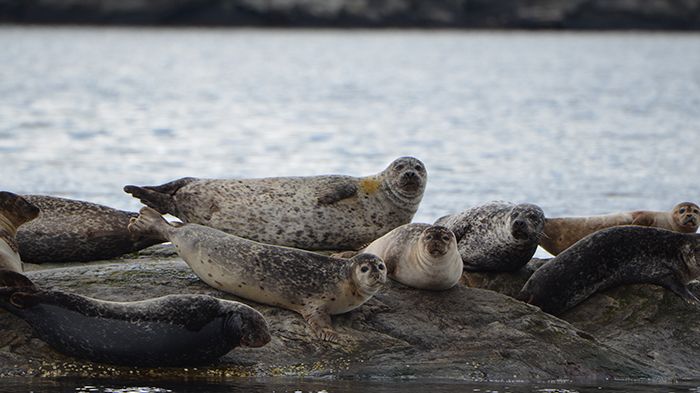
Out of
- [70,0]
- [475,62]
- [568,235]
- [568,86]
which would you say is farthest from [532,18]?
[568,235]

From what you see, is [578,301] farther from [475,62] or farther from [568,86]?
[475,62]

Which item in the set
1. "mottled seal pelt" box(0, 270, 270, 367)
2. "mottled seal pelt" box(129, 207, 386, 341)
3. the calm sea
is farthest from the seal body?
"mottled seal pelt" box(0, 270, 270, 367)

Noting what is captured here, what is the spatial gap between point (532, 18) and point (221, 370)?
88671 mm

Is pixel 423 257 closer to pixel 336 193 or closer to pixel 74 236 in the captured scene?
pixel 336 193

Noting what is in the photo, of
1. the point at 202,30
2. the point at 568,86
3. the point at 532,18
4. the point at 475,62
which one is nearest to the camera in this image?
the point at 568,86

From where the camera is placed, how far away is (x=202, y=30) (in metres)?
114

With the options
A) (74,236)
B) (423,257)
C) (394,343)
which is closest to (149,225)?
(74,236)

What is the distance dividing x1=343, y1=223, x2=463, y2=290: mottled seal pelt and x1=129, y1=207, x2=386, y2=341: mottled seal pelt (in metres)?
0.47

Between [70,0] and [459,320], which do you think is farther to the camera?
[70,0]

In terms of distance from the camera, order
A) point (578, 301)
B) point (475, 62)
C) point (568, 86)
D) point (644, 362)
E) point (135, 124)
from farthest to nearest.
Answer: point (475, 62)
point (568, 86)
point (135, 124)
point (578, 301)
point (644, 362)

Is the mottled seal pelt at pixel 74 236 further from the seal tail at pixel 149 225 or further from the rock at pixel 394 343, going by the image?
the rock at pixel 394 343

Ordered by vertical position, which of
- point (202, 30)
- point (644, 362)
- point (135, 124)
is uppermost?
point (644, 362)

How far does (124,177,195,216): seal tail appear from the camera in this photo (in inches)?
414

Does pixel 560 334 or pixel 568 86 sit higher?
pixel 560 334
